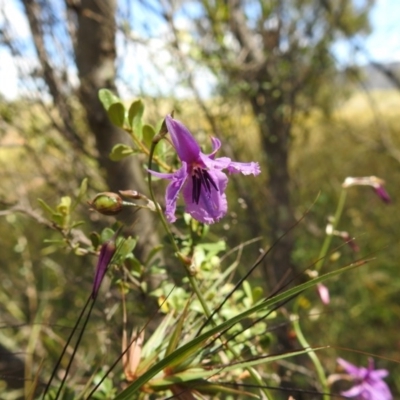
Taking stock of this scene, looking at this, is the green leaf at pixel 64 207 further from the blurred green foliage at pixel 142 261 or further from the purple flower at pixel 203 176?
the purple flower at pixel 203 176

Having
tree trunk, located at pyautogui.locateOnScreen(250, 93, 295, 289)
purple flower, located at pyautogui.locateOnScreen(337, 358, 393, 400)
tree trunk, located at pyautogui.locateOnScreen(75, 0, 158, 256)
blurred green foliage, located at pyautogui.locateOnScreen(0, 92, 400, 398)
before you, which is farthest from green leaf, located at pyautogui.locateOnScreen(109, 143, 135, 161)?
tree trunk, located at pyautogui.locateOnScreen(250, 93, 295, 289)

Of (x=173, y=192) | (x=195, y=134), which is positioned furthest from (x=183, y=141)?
(x=195, y=134)

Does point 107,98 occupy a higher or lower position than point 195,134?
lower

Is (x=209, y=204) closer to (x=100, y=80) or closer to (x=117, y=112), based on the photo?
(x=117, y=112)

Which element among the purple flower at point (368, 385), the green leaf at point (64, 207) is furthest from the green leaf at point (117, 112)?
the purple flower at point (368, 385)

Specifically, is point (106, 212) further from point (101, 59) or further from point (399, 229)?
point (399, 229)

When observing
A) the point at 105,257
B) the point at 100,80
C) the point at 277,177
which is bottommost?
the point at 105,257
